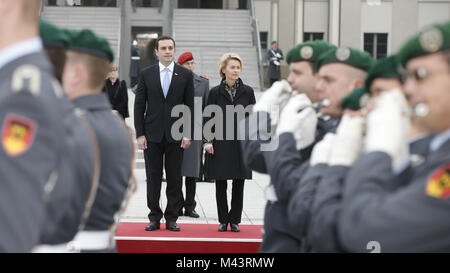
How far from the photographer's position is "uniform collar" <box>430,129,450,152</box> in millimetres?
1786

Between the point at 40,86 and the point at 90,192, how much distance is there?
0.90m

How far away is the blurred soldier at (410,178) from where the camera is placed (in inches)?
68.3

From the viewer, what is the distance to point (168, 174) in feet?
24.6

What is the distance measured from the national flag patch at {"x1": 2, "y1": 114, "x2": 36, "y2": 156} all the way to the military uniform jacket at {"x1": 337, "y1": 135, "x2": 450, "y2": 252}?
0.84 m

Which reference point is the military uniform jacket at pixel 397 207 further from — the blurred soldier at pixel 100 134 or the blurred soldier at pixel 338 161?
the blurred soldier at pixel 100 134

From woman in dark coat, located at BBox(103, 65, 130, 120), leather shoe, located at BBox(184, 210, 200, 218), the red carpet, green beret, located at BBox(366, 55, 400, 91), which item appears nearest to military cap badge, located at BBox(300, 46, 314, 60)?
green beret, located at BBox(366, 55, 400, 91)

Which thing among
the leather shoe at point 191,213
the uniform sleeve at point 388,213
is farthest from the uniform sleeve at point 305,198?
the leather shoe at point 191,213

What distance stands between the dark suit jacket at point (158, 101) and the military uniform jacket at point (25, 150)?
19.1ft

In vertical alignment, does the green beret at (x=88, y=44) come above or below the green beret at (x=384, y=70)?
above

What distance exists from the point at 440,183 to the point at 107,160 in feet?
4.10

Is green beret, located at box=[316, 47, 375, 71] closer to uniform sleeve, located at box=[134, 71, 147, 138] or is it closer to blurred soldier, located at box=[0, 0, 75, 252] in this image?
blurred soldier, located at box=[0, 0, 75, 252]

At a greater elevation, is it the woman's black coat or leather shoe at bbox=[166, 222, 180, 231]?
the woman's black coat
